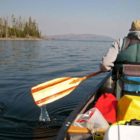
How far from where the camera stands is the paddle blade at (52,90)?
5.58 m

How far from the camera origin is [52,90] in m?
5.72

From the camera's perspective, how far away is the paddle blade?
5.58 metres

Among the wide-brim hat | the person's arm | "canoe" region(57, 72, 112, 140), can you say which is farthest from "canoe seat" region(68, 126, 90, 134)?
the wide-brim hat

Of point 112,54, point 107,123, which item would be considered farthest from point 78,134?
point 112,54

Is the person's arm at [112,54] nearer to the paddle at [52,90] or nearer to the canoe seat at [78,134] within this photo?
the paddle at [52,90]

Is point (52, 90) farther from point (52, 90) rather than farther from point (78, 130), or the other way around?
point (78, 130)

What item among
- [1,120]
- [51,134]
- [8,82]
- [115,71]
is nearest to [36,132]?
[51,134]

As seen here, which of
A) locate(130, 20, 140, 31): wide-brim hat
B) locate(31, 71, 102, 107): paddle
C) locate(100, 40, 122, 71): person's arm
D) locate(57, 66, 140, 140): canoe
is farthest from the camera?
locate(31, 71, 102, 107): paddle

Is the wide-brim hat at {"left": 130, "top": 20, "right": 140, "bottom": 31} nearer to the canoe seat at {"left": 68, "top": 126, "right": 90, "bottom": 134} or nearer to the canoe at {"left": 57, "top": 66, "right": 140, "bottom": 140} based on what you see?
the canoe at {"left": 57, "top": 66, "right": 140, "bottom": 140}

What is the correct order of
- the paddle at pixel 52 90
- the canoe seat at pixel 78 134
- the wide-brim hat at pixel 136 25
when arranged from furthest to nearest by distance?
the paddle at pixel 52 90 < the wide-brim hat at pixel 136 25 < the canoe seat at pixel 78 134

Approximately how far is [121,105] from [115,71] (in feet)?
4.13

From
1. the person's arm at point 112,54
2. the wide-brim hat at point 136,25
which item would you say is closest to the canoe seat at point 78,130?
the person's arm at point 112,54

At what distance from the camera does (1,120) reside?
23.2 feet

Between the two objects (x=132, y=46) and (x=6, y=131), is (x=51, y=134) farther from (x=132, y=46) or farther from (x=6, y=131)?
(x=132, y=46)
